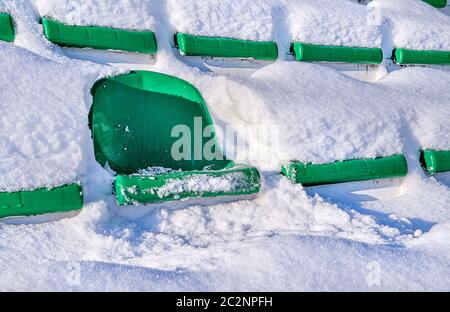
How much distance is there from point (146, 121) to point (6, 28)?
587 millimetres

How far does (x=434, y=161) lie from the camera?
2201 mm

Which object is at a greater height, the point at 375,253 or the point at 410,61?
the point at 410,61

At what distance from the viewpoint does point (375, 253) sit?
4.46ft

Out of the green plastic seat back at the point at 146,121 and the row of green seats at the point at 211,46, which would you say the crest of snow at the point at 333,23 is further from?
the green plastic seat back at the point at 146,121

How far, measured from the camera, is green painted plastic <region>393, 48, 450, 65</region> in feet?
8.79

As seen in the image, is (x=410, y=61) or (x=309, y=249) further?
(x=410, y=61)

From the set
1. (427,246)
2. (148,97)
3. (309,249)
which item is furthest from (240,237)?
(148,97)

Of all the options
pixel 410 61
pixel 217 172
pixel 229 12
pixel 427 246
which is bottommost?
pixel 427 246

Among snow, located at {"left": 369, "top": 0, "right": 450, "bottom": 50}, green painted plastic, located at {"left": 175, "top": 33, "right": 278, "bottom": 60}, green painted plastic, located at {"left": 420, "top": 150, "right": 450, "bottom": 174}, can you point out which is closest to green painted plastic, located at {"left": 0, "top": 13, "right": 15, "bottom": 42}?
green painted plastic, located at {"left": 175, "top": 33, "right": 278, "bottom": 60}

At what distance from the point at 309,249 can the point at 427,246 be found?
38 centimetres
